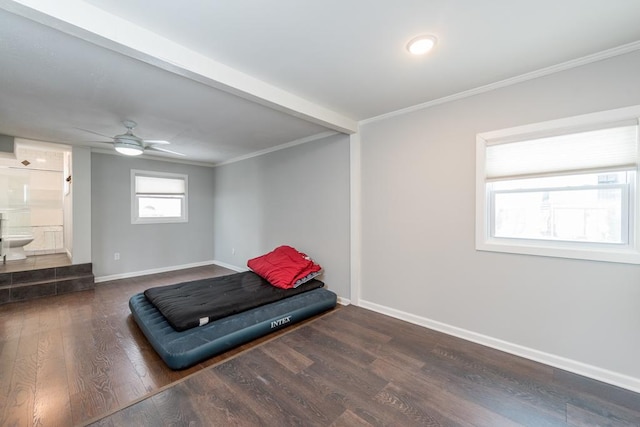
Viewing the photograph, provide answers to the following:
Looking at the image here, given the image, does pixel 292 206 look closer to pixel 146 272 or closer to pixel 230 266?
pixel 230 266

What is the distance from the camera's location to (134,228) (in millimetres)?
5297

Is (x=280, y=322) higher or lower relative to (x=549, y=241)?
lower

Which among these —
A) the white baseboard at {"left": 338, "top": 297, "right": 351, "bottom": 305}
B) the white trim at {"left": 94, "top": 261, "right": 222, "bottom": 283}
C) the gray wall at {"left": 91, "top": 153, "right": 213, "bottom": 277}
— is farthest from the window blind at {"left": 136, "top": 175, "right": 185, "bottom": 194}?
the white baseboard at {"left": 338, "top": 297, "right": 351, "bottom": 305}

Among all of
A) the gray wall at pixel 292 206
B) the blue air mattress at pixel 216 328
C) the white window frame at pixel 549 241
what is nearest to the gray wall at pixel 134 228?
the gray wall at pixel 292 206

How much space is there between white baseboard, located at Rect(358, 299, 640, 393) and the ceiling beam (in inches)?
109

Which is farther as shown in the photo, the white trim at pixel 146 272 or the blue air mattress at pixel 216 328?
the white trim at pixel 146 272

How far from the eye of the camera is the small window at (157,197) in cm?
533

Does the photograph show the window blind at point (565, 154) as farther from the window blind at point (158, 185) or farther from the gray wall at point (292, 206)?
the window blind at point (158, 185)

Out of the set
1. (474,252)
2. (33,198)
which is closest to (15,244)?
(33,198)

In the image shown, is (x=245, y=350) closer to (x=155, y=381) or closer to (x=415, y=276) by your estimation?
(x=155, y=381)

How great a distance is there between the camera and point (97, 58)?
197 cm

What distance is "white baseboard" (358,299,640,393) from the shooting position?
195cm

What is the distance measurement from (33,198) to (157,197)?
2700 mm

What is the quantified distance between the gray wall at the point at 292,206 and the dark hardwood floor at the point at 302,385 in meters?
1.42
